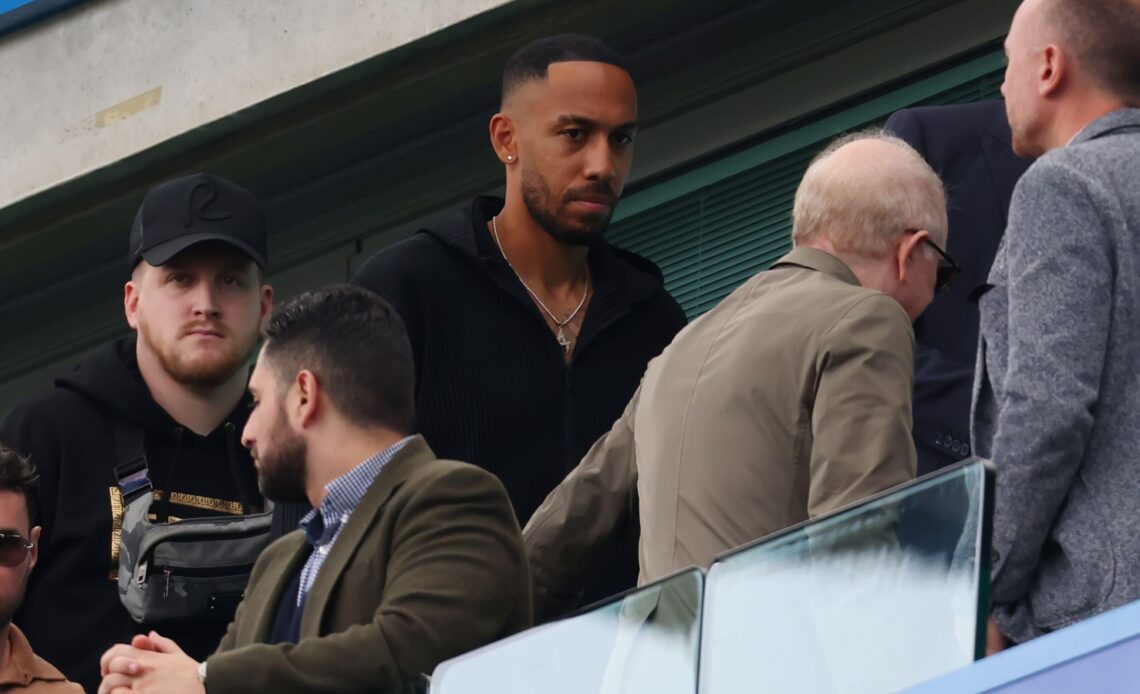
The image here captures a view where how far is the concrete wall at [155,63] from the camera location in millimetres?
8586

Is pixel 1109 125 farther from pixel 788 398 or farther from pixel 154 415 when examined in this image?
pixel 154 415

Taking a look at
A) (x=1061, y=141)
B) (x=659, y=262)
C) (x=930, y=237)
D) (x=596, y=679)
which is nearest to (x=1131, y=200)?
(x=1061, y=141)

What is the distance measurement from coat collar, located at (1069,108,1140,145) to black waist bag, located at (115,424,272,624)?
80.7 inches

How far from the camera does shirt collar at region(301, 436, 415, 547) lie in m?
4.39

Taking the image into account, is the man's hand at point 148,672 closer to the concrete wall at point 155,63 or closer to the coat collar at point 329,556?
the coat collar at point 329,556

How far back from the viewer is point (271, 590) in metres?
4.45

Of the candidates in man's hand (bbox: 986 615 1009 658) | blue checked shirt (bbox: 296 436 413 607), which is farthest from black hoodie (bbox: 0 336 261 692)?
man's hand (bbox: 986 615 1009 658)

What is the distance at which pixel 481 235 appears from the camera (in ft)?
20.6

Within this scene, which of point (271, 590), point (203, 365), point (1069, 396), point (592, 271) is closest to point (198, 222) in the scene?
point (203, 365)

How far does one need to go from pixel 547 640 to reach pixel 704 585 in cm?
29

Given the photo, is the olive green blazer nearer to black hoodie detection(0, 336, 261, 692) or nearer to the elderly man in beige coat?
the elderly man in beige coat

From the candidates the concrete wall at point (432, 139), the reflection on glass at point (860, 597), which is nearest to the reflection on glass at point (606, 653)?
the reflection on glass at point (860, 597)

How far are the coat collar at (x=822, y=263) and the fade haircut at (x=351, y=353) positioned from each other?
73 cm

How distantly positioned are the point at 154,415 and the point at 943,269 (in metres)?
2.07
